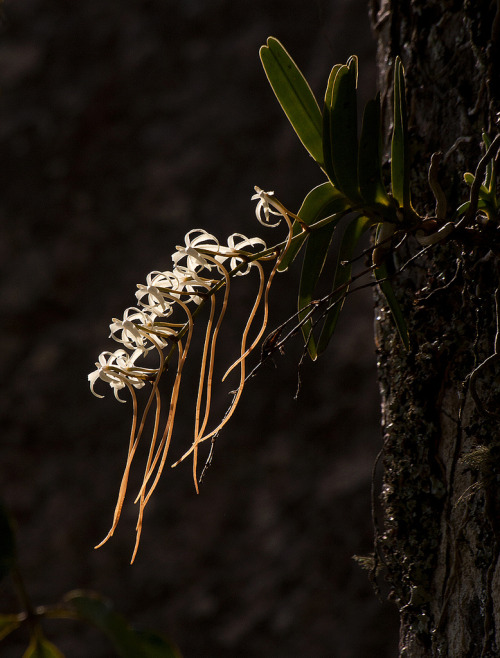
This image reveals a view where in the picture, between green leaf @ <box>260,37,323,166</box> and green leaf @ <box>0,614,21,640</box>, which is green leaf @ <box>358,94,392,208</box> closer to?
green leaf @ <box>260,37,323,166</box>

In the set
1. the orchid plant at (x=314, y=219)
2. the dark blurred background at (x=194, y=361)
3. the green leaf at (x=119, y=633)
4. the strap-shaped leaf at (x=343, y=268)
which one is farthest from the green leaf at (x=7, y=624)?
the dark blurred background at (x=194, y=361)

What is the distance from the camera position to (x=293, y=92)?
405 mm

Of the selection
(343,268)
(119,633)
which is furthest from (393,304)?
(119,633)

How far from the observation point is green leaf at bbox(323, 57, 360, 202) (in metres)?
0.37

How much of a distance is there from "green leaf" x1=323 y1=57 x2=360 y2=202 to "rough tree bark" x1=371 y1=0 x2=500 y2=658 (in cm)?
12

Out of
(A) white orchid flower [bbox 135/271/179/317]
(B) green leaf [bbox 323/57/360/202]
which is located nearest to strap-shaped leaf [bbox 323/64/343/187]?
(B) green leaf [bbox 323/57/360/202]

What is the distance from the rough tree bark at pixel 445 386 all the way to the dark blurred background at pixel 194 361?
5.04ft

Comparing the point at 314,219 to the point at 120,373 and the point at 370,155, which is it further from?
the point at 120,373

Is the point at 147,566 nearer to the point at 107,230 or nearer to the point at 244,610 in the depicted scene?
the point at 244,610

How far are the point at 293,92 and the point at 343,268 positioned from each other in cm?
12

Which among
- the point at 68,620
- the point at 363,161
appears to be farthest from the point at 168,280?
the point at 68,620

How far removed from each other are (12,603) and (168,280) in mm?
1950

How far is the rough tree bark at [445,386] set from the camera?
1.51ft

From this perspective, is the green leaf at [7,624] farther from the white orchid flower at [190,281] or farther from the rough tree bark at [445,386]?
the rough tree bark at [445,386]
